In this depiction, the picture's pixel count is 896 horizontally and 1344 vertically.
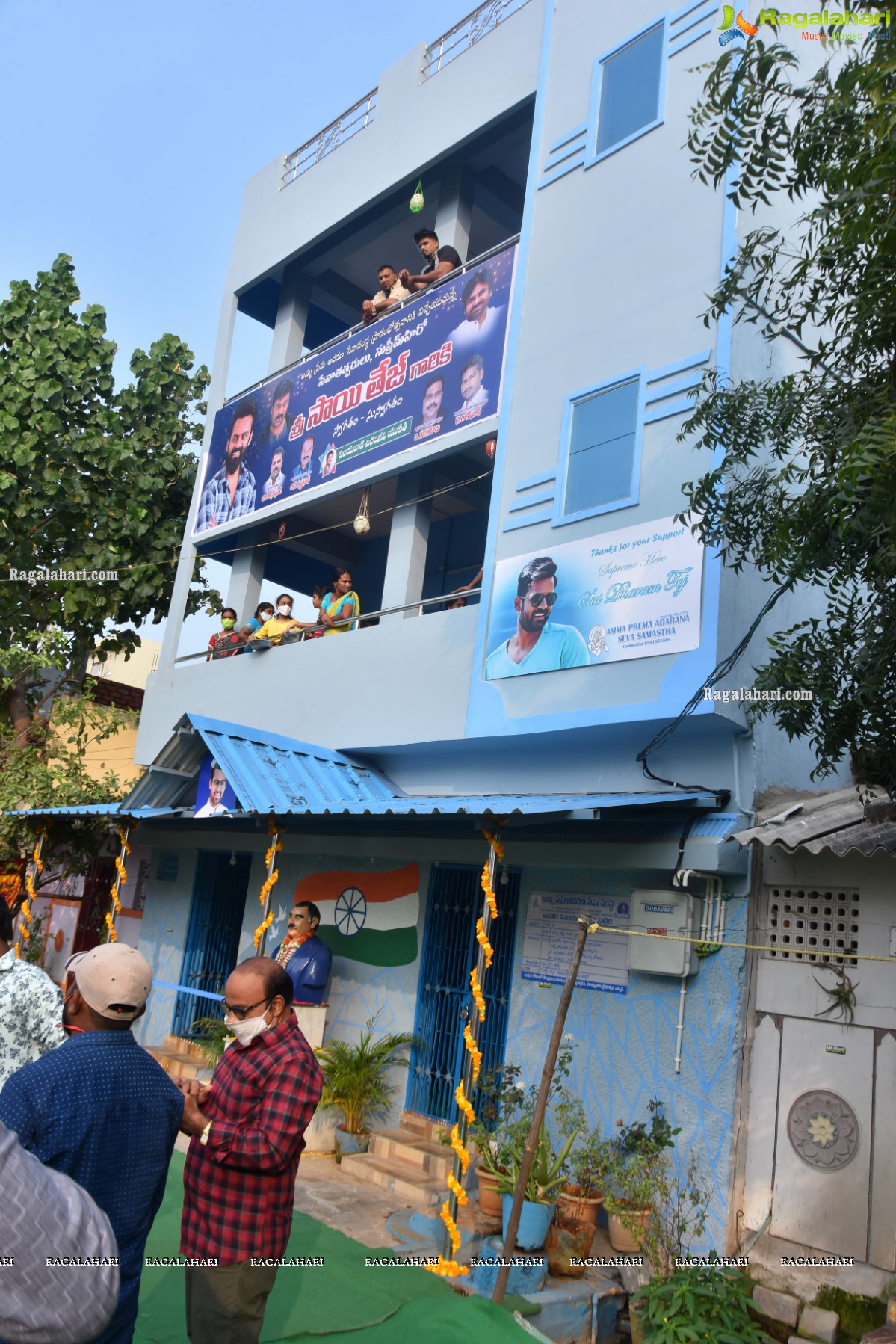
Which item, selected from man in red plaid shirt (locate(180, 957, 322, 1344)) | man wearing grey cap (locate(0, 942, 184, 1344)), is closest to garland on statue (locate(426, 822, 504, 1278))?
man in red plaid shirt (locate(180, 957, 322, 1344))

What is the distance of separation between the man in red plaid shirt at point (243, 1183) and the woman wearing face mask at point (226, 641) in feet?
30.5

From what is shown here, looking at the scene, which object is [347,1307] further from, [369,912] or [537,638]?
[537,638]

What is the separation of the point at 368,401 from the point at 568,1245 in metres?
8.77

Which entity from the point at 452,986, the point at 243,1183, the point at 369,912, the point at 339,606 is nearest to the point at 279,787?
the point at 369,912

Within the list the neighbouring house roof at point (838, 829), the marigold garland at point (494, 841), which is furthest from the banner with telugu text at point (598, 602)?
the marigold garland at point (494, 841)

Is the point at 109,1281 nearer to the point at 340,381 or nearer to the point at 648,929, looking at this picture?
the point at 648,929

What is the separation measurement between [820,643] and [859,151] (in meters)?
2.51

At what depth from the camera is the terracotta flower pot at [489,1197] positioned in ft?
21.2

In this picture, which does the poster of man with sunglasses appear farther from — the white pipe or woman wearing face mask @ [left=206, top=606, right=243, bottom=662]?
woman wearing face mask @ [left=206, top=606, right=243, bottom=662]

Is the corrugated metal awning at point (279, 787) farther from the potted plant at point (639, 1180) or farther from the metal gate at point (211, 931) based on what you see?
the potted plant at point (639, 1180)

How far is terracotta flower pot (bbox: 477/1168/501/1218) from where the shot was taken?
647 cm

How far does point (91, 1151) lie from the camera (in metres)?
2.61

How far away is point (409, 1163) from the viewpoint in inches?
312

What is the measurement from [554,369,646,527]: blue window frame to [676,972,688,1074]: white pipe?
147 inches
